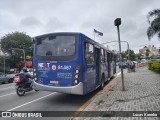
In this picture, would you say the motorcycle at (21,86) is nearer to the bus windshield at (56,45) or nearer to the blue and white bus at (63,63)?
the blue and white bus at (63,63)

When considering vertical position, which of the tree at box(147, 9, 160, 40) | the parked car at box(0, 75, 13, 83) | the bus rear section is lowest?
the parked car at box(0, 75, 13, 83)

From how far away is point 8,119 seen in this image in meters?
7.05

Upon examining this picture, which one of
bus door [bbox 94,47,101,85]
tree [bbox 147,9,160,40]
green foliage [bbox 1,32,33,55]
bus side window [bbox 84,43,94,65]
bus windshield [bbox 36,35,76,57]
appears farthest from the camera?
green foliage [bbox 1,32,33,55]

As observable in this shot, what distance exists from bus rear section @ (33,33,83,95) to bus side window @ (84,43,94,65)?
75cm

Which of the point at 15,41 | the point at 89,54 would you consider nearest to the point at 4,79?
the point at 89,54

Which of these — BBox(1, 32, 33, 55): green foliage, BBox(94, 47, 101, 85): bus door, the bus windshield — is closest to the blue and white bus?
the bus windshield

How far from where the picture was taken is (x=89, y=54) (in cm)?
1003

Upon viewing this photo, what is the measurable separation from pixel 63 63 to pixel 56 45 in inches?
35.0

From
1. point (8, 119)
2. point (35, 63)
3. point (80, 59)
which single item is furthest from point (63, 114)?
point (35, 63)

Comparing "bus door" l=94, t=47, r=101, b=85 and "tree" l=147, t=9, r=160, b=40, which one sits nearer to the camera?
"bus door" l=94, t=47, r=101, b=85

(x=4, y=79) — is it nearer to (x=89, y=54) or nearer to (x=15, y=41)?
(x=89, y=54)

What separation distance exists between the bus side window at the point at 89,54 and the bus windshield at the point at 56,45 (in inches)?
29.5

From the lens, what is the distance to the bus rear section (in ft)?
28.8

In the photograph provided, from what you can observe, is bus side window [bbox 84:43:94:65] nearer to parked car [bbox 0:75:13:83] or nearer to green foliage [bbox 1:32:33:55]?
parked car [bbox 0:75:13:83]
